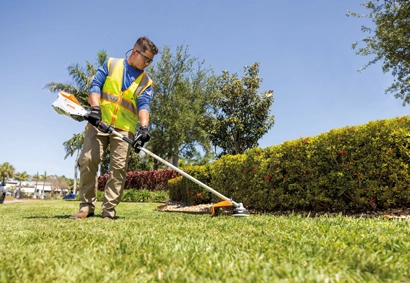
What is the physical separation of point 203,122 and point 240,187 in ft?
40.7

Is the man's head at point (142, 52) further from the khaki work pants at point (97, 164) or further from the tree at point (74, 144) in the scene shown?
the tree at point (74, 144)

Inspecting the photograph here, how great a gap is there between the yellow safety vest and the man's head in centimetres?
20

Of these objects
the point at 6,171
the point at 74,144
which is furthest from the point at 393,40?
the point at 6,171

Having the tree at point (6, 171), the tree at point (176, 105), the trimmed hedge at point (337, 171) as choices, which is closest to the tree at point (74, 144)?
the tree at point (176, 105)

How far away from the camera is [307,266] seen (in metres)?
1.51

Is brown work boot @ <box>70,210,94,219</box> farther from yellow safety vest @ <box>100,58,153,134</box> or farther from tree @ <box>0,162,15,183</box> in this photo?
tree @ <box>0,162,15,183</box>

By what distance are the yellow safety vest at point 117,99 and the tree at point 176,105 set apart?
848 inches

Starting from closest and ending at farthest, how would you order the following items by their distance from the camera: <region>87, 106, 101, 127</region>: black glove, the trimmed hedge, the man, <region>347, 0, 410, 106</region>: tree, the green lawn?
the green lawn
<region>87, 106, 101, 127</region>: black glove
the man
the trimmed hedge
<region>347, 0, 410, 106</region>: tree

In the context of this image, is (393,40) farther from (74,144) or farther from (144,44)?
(74,144)

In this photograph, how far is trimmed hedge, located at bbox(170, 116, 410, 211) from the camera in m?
5.37

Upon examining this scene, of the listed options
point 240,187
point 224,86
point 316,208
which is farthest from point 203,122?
point 316,208

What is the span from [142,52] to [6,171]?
122 meters

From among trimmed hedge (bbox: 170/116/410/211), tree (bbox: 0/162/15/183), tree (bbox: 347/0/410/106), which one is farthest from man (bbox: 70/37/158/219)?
tree (bbox: 0/162/15/183)

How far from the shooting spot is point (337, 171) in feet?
19.2
